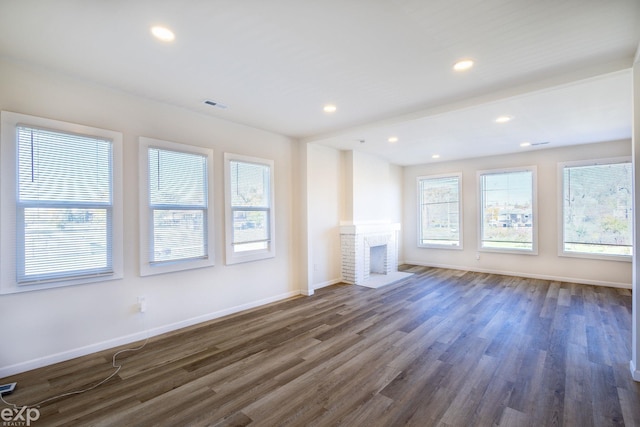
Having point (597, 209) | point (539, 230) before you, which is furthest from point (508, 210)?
point (597, 209)

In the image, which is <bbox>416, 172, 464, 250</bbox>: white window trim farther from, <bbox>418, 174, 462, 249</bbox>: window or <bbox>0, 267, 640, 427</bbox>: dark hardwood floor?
<bbox>0, 267, 640, 427</bbox>: dark hardwood floor

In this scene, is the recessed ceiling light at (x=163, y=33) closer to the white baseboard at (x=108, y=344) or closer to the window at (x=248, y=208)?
the window at (x=248, y=208)

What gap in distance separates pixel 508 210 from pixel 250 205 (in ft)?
18.4

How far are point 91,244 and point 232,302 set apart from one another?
1.89 metres

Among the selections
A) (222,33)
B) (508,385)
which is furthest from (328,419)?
(222,33)

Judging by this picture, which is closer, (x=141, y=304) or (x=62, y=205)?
(x=62, y=205)

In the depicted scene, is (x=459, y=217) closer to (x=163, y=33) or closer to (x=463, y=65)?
(x=463, y=65)

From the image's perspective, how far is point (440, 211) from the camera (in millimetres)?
7473

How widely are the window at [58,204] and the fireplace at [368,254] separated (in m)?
3.88

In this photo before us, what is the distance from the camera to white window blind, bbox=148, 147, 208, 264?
11.4 ft

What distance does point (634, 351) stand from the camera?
2537mm

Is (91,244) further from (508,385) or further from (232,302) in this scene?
(508,385)

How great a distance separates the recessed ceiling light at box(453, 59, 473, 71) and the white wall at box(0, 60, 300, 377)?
292 cm

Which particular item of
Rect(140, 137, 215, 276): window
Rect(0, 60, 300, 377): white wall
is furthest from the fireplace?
Rect(140, 137, 215, 276): window
